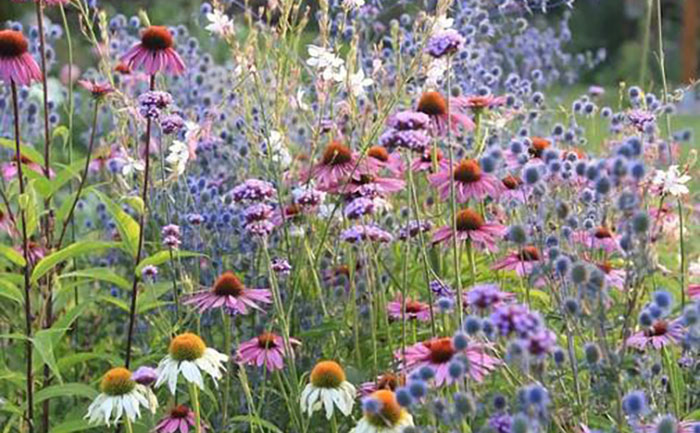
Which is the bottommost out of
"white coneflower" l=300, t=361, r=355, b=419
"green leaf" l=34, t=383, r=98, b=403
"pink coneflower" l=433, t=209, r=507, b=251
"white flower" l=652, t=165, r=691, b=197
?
"green leaf" l=34, t=383, r=98, b=403

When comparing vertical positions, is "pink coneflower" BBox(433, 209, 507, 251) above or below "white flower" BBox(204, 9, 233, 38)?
below

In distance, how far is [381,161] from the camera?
3.23 metres

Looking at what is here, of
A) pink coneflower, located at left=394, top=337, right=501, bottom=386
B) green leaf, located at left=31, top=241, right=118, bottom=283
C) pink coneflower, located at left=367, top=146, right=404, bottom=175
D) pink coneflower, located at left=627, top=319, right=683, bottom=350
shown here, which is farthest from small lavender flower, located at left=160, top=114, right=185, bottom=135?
pink coneflower, located at left=627, top=319, right=683, bottom=350

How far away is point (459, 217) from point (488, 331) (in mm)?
985

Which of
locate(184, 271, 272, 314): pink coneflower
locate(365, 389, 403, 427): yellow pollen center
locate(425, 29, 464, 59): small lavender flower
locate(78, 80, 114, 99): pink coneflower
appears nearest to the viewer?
locate(365, 389, 403, 427): yellow pollen center

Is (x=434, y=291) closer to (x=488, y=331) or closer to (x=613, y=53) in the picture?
(x=488, y=331)

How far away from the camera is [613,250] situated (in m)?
3.17

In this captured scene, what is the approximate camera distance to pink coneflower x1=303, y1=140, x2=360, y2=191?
308cm

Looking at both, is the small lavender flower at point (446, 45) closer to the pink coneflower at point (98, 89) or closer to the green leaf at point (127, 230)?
the green leaf at point (127, 230)

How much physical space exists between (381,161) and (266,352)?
0.61 meters

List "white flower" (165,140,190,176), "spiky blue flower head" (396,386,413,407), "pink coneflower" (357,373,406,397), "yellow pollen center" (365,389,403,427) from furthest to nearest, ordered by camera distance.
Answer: "white flower" (165,140,190,176)
"pink coneflower" (357,373,406,397)
"yellow pollen center" (365,389,403,427)
"spiky blue flower head" (396,386,413,407)

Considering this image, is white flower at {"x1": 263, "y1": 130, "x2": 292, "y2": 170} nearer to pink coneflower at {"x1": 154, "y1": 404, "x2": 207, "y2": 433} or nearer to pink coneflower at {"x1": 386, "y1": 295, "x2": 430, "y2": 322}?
pink coneflower at {"x1": 386, "y1": 295, "x2": 430, "y2": 322}

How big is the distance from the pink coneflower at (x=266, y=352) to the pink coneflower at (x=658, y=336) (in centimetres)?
77

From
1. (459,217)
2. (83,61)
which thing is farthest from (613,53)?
(459,217)
